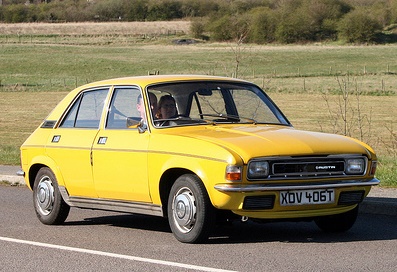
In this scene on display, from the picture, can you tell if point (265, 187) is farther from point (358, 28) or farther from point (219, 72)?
point (358, 28)

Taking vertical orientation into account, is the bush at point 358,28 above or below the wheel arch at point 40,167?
below

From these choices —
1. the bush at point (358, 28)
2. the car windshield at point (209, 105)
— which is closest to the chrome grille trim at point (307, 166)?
the car windshield at point (209, 105)

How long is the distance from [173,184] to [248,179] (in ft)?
3.07

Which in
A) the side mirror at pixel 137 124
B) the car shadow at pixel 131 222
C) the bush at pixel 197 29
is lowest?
the bush at pixel 197 29

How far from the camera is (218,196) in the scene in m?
8.77

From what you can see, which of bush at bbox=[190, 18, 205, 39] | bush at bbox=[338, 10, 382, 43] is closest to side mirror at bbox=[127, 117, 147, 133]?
bush at bbox=[338, 10, 382, 43]

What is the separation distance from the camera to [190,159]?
356 inches

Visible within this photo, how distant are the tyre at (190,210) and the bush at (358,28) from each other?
419ft

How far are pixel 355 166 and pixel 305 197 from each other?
71 cm

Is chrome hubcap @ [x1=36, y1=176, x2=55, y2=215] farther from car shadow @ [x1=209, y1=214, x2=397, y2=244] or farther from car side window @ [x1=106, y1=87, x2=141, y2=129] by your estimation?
car shadow @ [x1=209, y1=214, x2=397, y2=244]

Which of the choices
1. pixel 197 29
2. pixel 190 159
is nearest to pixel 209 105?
pixel 190 159

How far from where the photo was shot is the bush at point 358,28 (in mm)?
135175

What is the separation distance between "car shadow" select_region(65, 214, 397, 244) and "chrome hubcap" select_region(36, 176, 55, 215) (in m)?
0.34

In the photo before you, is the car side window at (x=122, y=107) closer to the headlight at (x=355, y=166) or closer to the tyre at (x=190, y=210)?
the tyre at (x=190, y=210)
